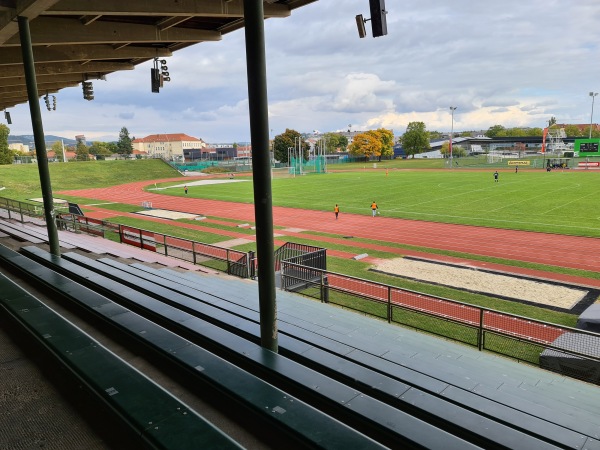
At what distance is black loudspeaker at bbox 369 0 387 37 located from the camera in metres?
5.21

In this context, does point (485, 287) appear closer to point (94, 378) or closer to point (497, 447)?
point (497, 447)

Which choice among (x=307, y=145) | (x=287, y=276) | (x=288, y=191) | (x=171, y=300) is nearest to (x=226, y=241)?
(x=287, y=276)

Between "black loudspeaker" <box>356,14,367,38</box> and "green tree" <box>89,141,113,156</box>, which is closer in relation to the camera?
"black loudspeaker" <box>356,14,367,38</box>

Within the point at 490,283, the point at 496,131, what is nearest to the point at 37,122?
the point at 490,283

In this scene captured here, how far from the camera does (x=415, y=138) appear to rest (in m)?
113

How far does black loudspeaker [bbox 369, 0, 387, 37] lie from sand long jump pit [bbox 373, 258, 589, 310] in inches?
408

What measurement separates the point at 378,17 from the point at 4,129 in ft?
318

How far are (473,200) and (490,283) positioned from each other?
74.2 feet

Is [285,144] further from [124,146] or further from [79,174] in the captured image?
[124,146]

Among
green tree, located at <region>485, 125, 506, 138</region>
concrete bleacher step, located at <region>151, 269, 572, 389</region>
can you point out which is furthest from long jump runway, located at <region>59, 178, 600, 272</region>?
green tree, located at <region>485, 125, 506, 138</region>

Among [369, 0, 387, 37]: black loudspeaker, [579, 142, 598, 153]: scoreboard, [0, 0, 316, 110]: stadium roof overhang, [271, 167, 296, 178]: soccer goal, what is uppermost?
[0, 0, 316, 110]: stadium roof overhang

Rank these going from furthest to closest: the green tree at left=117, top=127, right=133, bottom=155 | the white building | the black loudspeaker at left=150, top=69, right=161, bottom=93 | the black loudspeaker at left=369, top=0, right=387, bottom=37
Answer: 1. the white building
2. the green tree at left=117, top=127, right=133, bottom=155
3. the black loudspeaker at left=150, top=69, right=161, bottom=93
4. the black loudspeaker at left=369, top=0, right=387, bottom=37

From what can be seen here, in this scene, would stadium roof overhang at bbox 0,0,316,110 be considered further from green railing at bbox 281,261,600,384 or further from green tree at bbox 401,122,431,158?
green tree at bbox 401,122,431,158

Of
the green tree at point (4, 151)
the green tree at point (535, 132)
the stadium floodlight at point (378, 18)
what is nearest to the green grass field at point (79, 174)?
the green tree at point (4, 151)
